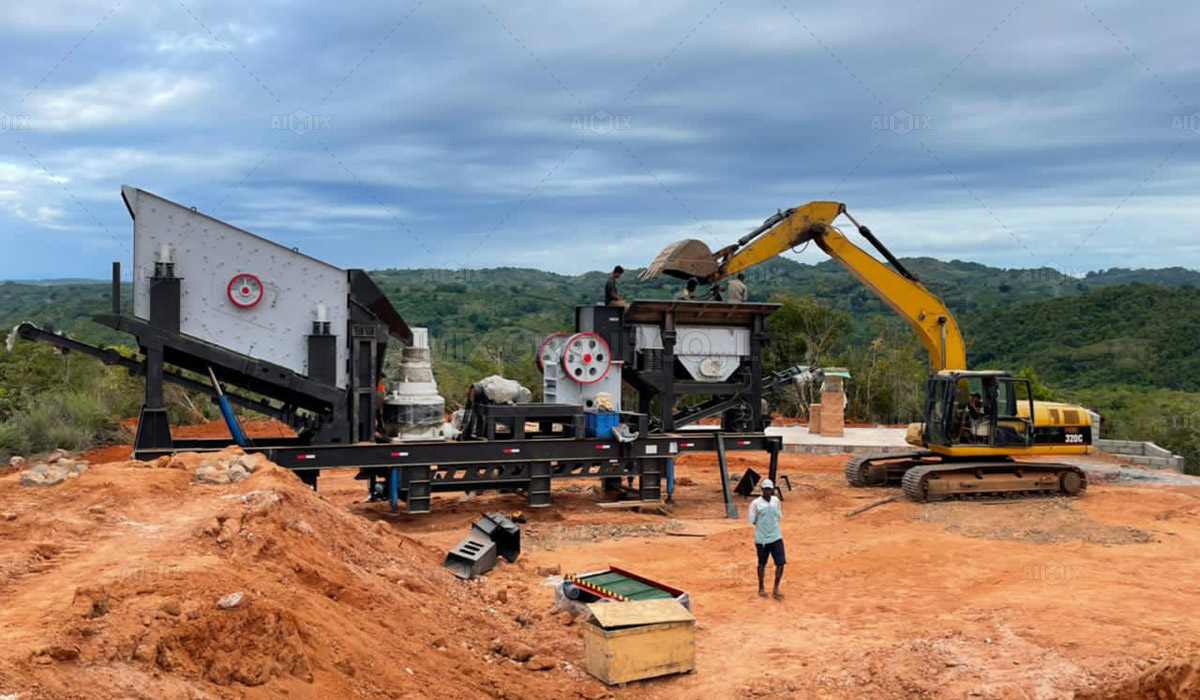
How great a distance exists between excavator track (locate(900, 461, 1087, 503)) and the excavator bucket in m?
5.46

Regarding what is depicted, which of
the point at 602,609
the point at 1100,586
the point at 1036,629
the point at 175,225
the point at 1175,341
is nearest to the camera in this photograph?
the point at 602,609

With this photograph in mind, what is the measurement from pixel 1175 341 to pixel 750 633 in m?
52.3

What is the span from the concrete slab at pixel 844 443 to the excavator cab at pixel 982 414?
635cm

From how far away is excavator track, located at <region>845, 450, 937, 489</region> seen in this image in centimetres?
2036

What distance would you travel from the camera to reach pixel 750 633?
33.8 feet

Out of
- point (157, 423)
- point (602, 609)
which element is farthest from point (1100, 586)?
point (157, 423)

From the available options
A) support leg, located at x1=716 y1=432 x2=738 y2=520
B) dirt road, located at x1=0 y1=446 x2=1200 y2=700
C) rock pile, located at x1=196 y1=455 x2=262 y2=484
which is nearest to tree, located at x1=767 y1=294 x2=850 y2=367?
support leg, located at x1=716 y1=432 x2=738 y2=520

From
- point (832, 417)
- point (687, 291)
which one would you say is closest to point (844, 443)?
point (832, 417)

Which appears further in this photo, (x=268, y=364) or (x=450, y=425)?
(x=450, y=425)

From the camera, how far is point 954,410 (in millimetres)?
18812

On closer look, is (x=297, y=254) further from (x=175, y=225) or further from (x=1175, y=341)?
(x=1175, y=341)

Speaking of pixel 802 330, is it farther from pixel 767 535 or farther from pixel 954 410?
pixel 767 535

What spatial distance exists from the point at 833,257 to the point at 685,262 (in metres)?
3.49

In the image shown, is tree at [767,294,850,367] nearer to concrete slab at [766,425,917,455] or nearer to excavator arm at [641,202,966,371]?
concrete slab at [766,425,917,455]
